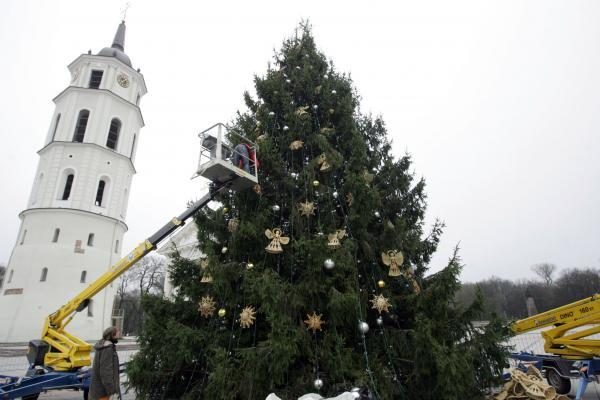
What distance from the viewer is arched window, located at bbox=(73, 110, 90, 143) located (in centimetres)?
2867

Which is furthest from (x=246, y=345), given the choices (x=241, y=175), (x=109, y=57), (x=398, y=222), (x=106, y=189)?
(x=109, y=57)

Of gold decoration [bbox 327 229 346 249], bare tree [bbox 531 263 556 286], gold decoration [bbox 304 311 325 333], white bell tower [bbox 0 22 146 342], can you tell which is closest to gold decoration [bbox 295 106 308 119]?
gold decoration [bbox 327 229 346 249]

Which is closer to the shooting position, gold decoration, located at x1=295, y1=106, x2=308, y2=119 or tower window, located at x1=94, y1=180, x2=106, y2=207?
gold decoration, located at x1=295, y1=106, x2=308, y2=119

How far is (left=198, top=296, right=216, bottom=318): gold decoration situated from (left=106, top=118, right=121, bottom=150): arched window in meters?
28.0

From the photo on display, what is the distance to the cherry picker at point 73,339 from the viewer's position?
281 inches

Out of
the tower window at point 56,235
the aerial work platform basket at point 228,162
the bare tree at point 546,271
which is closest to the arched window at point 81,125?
the tower window at point 56,235

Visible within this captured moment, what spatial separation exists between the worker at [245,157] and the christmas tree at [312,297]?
0.36 meters

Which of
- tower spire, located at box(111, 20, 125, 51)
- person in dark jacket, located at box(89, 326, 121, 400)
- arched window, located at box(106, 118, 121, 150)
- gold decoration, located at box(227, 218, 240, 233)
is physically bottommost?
person in dark jacket, located at box(89, 326, 121, 400)

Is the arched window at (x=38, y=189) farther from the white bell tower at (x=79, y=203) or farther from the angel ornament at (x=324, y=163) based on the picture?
the angel ornament at (x=324, y=163)

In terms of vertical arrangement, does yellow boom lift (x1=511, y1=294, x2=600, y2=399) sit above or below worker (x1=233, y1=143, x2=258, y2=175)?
below

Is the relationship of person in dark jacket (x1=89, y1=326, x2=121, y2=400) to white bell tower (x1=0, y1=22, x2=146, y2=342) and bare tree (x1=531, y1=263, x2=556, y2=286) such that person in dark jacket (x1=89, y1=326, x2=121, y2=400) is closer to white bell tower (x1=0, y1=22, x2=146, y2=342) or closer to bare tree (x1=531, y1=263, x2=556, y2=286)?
white bell tower (x1=0, y1=22, x2=146, y2=342)

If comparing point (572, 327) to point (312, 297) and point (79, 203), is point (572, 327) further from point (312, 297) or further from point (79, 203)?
point (79, 203)

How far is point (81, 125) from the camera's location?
2919 centimetres

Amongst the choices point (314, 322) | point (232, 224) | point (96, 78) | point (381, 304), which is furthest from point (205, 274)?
point (96, 78)
